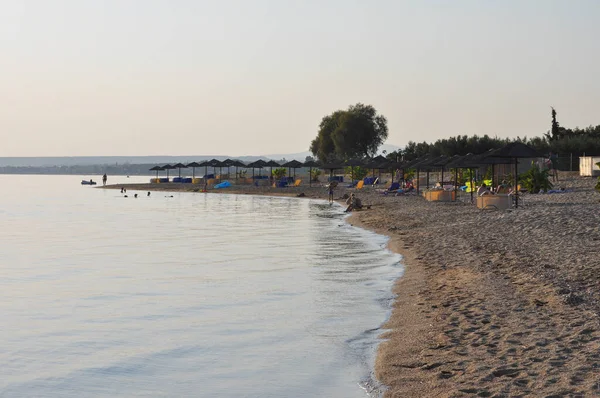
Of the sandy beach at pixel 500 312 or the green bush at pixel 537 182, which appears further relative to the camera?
the green bush at pixel 537 182

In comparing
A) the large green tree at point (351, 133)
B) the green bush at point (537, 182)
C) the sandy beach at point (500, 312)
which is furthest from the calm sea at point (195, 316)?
the large green tree at point (351, 133)

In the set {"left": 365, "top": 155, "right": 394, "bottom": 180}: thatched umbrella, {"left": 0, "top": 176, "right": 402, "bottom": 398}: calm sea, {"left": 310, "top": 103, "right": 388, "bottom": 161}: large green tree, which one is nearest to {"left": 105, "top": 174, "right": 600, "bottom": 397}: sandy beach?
{"left": 0, "top": 176, "right": 402, "bottom": 398}: calm sea

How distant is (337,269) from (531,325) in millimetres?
7958

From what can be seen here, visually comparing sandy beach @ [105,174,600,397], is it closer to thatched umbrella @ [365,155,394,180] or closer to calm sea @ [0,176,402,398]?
calm sea @ [0,176,402,398]

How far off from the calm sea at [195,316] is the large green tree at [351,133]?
68.8m

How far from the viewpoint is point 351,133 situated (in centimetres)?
9250

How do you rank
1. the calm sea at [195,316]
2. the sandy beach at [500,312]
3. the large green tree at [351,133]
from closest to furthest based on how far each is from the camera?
the sandy beach at [500,312]
the calm sea at [195,316]
the large green tree at [351,133]

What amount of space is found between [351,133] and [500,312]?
83.8m

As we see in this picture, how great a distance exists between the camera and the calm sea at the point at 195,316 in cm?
771

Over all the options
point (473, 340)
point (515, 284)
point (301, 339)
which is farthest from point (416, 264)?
point (473, 340)

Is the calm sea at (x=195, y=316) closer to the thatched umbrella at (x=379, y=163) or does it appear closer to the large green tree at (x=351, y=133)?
the thatched umbrella at (x=379, y=163)

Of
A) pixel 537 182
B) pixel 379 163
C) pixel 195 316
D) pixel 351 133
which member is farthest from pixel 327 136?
pixel 195 316

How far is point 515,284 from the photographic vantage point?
1127 cm

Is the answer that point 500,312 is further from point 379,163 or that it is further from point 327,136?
point 327,136
